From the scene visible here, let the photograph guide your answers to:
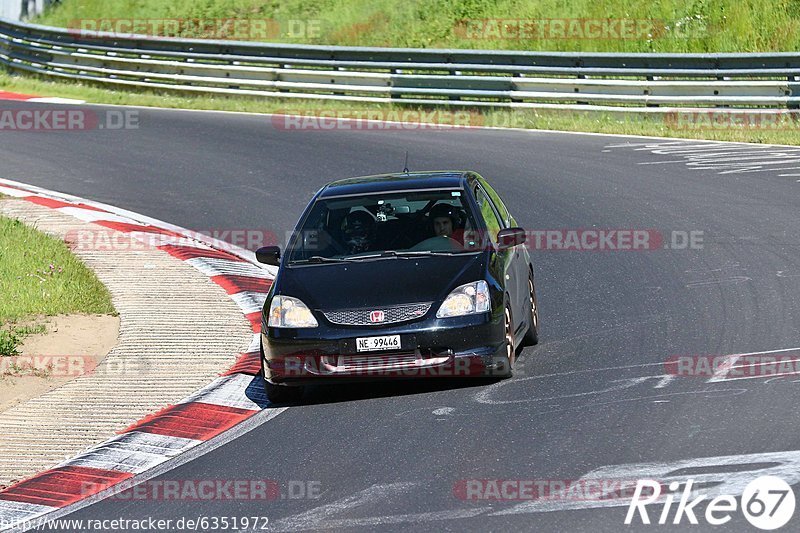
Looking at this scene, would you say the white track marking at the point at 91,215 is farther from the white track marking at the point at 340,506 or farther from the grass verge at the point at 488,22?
the grass verge at the point at 488,22

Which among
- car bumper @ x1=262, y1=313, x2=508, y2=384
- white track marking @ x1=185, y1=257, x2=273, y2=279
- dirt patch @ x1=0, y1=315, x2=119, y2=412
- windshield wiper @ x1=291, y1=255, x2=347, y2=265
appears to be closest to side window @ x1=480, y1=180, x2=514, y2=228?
windshield wiper @ x1=291, y1=255, x2=347, y2=265

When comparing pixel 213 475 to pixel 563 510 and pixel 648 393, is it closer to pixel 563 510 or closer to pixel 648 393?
pixel 563 510

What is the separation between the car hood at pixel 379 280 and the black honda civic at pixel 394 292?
10 millimetres

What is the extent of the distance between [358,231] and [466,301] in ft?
4.42

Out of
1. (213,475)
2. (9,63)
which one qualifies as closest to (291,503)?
(213,475)

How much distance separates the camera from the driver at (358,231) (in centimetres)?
971

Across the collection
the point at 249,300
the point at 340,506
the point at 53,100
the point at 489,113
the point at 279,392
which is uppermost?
the point at 53,100

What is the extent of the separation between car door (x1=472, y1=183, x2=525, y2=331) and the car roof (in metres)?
0.19

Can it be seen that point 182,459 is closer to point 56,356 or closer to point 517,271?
point 56,356

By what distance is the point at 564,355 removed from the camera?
967 cm

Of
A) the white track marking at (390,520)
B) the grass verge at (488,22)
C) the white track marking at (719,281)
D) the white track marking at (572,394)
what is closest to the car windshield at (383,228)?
the white track marking at (572,394)

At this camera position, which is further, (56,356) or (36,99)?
(36,99)

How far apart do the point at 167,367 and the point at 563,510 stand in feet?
14.9

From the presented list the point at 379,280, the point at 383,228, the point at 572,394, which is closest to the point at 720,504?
the point at 572,394
